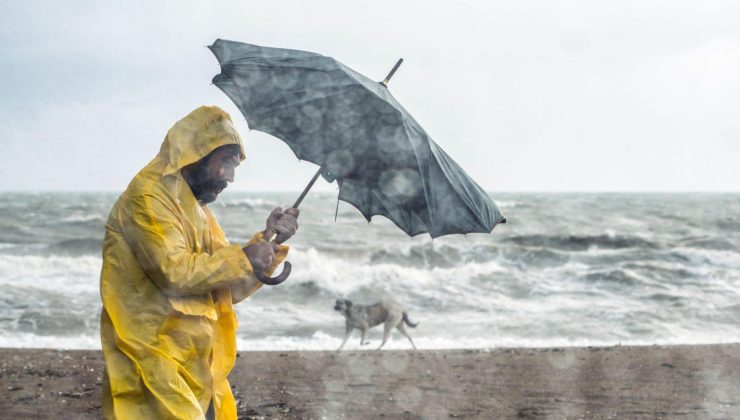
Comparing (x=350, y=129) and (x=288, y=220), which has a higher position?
(x=350, y=129)

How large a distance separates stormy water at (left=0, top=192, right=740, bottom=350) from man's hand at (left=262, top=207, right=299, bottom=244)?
823 cm

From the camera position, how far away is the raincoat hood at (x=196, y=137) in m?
2.73

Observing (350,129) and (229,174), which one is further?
(350,129)

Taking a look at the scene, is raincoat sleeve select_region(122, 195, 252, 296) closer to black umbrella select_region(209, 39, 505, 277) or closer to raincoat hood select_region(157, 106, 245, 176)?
raincoat hood select_region(157, 106, 245, 176)

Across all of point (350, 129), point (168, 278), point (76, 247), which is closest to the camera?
point (168, 278)

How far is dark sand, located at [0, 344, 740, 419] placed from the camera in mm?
6852

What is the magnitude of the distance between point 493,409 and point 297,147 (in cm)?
441

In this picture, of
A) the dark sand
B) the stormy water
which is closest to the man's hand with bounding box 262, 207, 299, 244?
the dark sand

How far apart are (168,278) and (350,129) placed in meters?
0.92

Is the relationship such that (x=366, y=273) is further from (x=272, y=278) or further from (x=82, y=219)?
(x=272, y=278)

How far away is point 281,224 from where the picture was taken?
9.65ft

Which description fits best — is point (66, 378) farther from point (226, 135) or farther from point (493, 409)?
point (226, 135)

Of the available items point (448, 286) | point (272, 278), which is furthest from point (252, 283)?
point (448, 286)

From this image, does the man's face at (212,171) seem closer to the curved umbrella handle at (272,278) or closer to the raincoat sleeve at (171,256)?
the raincoat sleeve at (171,256)
